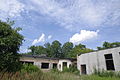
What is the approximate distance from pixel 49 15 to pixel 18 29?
12.4 ft

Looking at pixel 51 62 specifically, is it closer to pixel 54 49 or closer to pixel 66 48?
pixel 54 49

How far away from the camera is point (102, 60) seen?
12375mm

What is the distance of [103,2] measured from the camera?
7145 millimetres

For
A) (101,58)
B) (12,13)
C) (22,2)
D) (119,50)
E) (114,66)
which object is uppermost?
(22,2)

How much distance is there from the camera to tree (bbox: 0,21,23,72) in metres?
4.79

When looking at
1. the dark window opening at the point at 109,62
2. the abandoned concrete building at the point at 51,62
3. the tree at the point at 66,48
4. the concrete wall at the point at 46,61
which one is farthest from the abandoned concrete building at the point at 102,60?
the tree at the point at 66,48

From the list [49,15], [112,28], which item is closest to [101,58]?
[112,28]

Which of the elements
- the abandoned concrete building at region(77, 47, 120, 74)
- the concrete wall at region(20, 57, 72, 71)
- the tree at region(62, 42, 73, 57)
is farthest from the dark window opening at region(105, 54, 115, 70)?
the tree at region(62, 42, 73, 57)

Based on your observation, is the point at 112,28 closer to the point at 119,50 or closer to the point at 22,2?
the point at 119,50

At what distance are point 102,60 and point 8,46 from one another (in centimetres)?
1109

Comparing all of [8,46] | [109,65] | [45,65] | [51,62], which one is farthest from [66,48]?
[8,46]

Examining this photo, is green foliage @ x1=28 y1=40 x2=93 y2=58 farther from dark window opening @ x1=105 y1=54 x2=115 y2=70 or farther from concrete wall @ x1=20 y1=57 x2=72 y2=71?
dark window opening @ x1=105 y1=54 x2=115 y2=70

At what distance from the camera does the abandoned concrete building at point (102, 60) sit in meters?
10.9

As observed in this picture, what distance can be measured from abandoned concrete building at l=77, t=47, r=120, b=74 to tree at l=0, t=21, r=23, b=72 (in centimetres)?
1011
